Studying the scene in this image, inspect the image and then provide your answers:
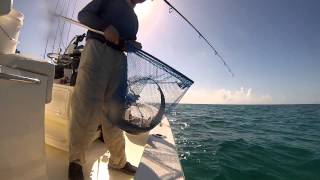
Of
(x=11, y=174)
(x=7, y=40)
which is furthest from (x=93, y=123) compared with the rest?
(x=7, y=40)

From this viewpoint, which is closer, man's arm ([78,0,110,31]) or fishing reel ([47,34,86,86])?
man's arm ([78,0,110,31])

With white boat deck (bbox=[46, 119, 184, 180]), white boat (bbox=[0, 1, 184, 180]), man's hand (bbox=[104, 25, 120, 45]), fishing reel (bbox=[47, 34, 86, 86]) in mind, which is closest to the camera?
white boat (bbox=[0, 1, 184, 180])

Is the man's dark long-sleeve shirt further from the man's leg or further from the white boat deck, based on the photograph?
the white boat deck

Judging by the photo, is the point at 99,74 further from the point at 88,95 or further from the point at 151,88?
the point at 151,88

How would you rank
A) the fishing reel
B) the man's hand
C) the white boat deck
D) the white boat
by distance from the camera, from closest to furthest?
the white boat < the man's hand < the white boat deck < the fishing reel

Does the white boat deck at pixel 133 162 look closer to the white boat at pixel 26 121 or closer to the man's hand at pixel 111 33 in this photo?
the white boat at pixel 26 121

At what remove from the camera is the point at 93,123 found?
2439mm

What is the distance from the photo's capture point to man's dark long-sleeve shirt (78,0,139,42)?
2.40 meters

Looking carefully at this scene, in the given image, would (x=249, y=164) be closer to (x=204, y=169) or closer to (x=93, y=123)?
(x=204, y=169)

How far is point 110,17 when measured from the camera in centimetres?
251

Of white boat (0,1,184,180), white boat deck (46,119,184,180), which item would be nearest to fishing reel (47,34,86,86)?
white boat deck (46,119,184,180)

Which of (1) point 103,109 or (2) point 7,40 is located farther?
A: (1) point 103,109

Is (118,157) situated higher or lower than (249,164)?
higher

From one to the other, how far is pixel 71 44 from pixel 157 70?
217 centimetres
